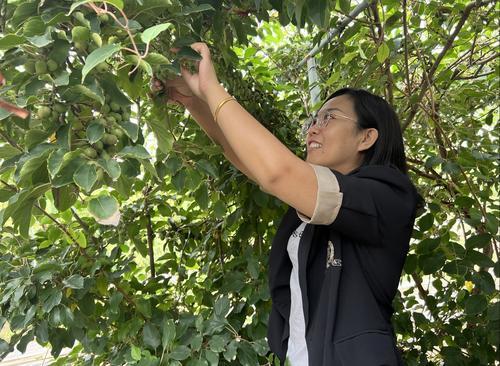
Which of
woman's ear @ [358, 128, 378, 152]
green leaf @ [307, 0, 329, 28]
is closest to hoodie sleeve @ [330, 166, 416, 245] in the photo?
woman's ear @ [358, 128, 378, 152]

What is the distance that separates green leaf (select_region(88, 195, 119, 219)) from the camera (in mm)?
619

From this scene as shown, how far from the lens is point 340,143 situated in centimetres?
108

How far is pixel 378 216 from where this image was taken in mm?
901

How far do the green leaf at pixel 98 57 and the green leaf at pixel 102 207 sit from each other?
17 centimetres

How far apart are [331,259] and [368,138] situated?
12.4 inches

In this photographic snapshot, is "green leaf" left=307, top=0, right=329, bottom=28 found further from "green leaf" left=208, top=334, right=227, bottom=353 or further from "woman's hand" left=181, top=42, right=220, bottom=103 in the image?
"green leaf" left=208, top=334, right=227, bottom=353

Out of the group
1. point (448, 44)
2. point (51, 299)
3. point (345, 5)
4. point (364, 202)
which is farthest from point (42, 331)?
point (448, 44)

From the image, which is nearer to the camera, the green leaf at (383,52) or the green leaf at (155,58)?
the green leaf at (155,58)

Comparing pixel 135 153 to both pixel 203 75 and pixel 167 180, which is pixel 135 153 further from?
pixel 167 180

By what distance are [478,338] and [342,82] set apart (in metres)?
0.97

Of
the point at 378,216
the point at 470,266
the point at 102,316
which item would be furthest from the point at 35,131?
the point at 470,266

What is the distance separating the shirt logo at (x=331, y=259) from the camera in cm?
92

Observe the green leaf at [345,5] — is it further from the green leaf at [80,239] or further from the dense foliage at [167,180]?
the green leaf at [80,239]

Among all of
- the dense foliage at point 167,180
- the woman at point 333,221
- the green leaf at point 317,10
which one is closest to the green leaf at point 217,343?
the dense foliage at point 167,180
